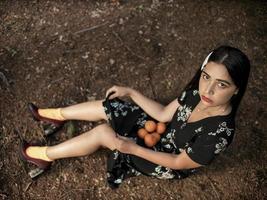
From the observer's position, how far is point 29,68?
410cm

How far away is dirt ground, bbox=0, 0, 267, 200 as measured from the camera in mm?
3471

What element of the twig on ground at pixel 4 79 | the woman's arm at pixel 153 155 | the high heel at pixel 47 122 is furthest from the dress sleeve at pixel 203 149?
the twig on ground at pixel 4 79

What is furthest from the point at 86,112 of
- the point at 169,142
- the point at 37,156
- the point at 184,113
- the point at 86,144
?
the point at 184,113

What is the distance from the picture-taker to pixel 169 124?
128 inches

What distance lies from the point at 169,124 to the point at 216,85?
869 mm

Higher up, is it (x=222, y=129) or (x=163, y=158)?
(x=222, y=129)

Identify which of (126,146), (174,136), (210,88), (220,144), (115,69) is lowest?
(115,69)

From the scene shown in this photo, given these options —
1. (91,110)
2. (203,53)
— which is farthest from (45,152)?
(203,53)

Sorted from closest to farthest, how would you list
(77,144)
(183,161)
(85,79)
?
Answer: (183,161) < (77,144) < (85,79)

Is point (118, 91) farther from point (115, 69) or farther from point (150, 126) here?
point (115, 69)

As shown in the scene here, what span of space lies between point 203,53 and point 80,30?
1.36 m

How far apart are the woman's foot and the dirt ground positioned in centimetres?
14

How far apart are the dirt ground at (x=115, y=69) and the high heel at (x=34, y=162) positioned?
78 mm

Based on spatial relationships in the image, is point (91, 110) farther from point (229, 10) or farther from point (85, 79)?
point (229, 10)
